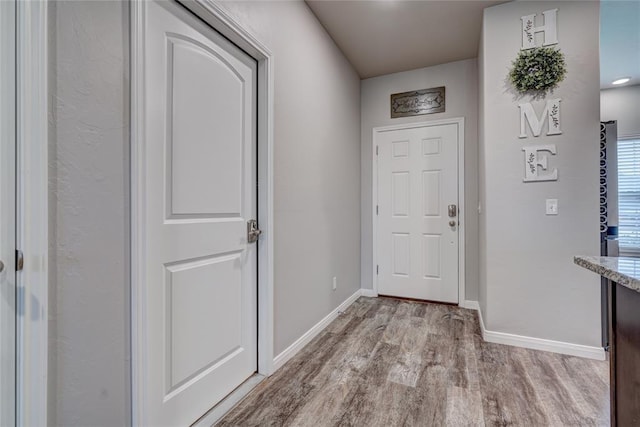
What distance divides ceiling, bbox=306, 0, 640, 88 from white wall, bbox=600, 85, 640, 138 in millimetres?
562

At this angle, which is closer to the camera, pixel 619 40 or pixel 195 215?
pixel 195 215

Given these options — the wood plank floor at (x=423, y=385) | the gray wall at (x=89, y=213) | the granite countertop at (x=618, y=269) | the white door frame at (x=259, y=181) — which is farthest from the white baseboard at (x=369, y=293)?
the gray wall at (x=89, y=213)

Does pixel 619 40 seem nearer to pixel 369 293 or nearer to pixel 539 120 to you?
pixel 539 120

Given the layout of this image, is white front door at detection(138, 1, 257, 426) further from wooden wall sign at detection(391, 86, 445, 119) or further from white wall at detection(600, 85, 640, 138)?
white wall at detection(600, 85, 640, 138)

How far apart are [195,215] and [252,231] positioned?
1.45 ft

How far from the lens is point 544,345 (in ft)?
7.67

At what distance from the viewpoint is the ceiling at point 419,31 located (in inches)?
99.0

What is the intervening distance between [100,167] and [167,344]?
795mm

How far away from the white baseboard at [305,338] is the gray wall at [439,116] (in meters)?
0.81
